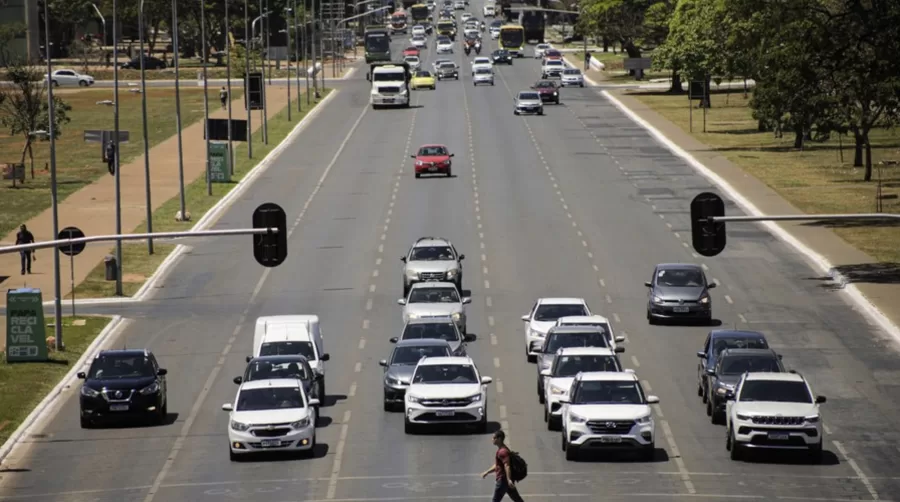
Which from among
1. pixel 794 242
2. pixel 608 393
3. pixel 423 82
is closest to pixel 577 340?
pixel 608 393

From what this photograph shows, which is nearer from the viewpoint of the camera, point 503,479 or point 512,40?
point 503,479

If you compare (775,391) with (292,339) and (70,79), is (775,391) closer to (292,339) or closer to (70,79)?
(292,339)

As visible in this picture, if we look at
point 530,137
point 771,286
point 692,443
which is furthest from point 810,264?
point 530,137

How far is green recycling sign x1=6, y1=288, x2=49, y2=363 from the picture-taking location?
45.2m

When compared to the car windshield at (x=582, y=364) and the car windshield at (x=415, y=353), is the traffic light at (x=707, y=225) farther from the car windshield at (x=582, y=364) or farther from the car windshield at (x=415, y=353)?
the car windshield at (x=415, y=353)

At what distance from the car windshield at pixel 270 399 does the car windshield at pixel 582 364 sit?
5.76m

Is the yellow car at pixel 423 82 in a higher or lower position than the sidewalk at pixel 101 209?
higher

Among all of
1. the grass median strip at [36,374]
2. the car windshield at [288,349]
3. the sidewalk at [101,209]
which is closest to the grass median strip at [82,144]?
the sidewalk at [101,209]

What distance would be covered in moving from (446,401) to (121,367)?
7419 millimetres

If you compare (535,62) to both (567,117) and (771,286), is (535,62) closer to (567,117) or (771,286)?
(567,117)

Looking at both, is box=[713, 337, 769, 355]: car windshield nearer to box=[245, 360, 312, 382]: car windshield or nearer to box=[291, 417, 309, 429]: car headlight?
box=[245, 360, 312, 382]: car windshield

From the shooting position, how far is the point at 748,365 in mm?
36500

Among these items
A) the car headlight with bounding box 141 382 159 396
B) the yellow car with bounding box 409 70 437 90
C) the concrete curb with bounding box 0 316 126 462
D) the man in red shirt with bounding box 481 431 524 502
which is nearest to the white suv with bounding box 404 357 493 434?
the car headlight with bounding box 141 382 159 396

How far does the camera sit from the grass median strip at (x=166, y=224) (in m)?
58.3
